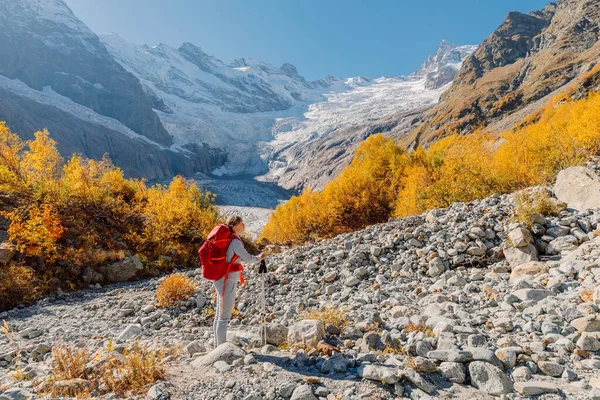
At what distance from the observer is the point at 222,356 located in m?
4.50

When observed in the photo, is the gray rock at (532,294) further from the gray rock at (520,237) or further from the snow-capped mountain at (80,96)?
the snow-capped mountain at (80,96)

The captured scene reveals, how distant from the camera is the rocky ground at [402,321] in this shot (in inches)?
139

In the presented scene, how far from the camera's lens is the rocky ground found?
11.6 ft

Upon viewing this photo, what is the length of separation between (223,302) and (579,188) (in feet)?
29.8

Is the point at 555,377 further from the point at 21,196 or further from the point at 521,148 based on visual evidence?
the point at 21,196

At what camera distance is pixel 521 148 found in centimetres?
1747

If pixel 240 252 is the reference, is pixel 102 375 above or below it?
below

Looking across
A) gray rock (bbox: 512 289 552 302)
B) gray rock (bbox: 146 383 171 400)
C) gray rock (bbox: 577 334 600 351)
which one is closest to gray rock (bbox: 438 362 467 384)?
gray rock (bbox: 577 334 600 351)

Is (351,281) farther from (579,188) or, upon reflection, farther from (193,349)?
(579,188)

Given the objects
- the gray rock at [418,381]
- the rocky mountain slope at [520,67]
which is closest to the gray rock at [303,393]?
the gray rock at [418,381]

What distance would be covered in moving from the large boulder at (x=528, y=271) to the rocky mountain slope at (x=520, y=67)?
2929 inches

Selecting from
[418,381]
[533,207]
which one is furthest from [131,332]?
[533,207]

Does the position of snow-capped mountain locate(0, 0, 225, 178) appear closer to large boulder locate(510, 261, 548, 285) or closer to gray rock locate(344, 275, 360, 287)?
gray rock locate(344, 275, 360, 287)

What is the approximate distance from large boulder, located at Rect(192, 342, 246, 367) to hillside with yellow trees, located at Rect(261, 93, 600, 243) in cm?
1108
